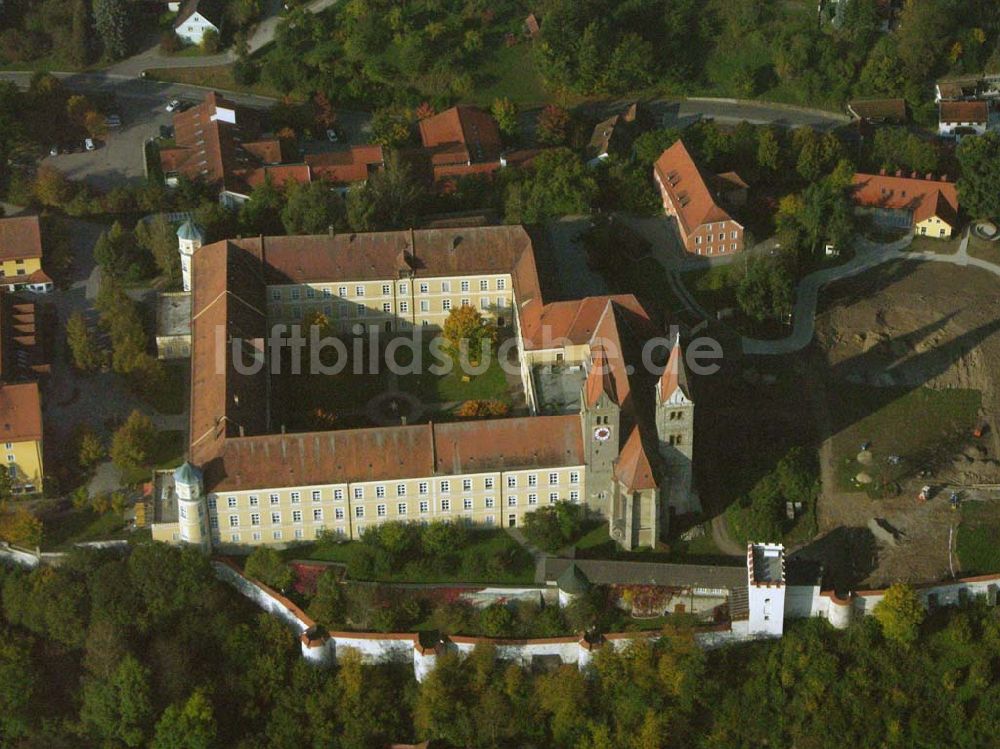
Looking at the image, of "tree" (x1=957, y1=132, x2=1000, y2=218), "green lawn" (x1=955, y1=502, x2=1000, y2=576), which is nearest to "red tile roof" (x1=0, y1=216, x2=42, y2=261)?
"green lawn" (x1=955, y1=502, x2=1000, y2=576)

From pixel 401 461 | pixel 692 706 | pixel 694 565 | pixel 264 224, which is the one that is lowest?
pixel 692 706

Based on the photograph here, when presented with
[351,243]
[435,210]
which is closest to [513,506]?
[351,243]

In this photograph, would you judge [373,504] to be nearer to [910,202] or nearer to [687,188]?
[687,188]

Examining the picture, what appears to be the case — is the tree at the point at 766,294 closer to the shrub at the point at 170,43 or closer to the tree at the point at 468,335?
the tree at the point at 468,335

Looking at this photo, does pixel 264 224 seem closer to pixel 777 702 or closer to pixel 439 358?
pixel 439 358

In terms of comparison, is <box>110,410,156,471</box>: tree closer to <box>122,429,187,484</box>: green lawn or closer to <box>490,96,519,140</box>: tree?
<box>122,429,187,484</box>: green lawn

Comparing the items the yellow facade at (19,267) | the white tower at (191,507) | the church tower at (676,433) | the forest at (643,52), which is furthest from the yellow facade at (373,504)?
the forest at (643,52)
